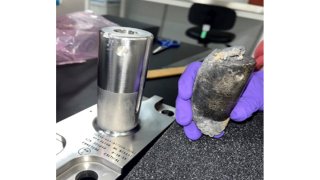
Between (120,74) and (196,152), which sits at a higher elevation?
(120,74)

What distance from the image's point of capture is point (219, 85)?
34 cm

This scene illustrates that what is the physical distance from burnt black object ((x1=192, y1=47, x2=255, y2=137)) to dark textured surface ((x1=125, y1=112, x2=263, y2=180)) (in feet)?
0.12

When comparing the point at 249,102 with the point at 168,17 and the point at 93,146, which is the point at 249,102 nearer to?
the point at 93,146

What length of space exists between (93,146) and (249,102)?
0.29 meters

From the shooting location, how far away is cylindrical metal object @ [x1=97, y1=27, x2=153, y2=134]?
Result: 34 cm

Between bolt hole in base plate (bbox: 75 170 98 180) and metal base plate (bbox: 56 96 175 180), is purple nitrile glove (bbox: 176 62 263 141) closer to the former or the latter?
metal base plate (bbox: 56 96 175 180)

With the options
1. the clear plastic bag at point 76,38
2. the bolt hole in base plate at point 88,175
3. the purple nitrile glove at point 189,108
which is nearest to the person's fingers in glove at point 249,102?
the purple nitrile glove at point 189,108

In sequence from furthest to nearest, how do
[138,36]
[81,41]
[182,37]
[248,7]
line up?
[182,37] < [248,7] < [81,41] < [138,36]

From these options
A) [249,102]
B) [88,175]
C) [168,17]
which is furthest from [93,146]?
[168,17]

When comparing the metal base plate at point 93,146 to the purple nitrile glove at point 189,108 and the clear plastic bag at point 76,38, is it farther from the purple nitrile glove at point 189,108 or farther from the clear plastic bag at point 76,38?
the clear plastic bag at point 76,38
